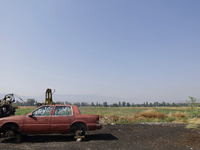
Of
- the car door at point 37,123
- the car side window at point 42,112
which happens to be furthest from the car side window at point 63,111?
the car door at point 37,123

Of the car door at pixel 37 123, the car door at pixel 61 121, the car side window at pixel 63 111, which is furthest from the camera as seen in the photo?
the car side window at pixel 63 111

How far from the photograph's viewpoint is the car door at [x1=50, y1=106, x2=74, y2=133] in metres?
8.63

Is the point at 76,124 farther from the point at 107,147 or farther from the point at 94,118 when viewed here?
the point at 107,147

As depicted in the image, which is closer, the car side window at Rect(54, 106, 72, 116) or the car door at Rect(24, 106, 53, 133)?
the car door at Rect(24, 106, 53, 133)

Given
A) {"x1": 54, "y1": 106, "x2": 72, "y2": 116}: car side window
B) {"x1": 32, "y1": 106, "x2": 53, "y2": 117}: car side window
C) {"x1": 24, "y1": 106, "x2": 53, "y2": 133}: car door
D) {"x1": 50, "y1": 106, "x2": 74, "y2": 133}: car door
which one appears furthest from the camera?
{"x1": 54, "y1": 106, "x2": 72, "y2": 116}: car side window

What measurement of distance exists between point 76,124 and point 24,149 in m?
2.84

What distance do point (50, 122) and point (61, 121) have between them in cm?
60

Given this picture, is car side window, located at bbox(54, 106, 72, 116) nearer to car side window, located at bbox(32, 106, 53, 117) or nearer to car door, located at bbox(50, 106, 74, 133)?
car door, located at bbox(50, 106, 74, 133)

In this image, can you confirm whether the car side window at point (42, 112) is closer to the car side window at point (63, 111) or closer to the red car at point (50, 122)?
the red car at point (50, 122)

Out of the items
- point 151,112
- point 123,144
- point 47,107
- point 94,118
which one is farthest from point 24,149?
point 151,112

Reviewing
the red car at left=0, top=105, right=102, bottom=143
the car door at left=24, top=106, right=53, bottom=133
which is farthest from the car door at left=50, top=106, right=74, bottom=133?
the car door at left=24, top=106, right=53, bottom=133

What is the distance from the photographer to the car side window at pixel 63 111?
353 inches

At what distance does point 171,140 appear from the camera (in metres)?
9.22

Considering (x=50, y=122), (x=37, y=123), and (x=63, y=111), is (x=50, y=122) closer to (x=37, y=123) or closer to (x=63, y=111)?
(x=37, y=123)
